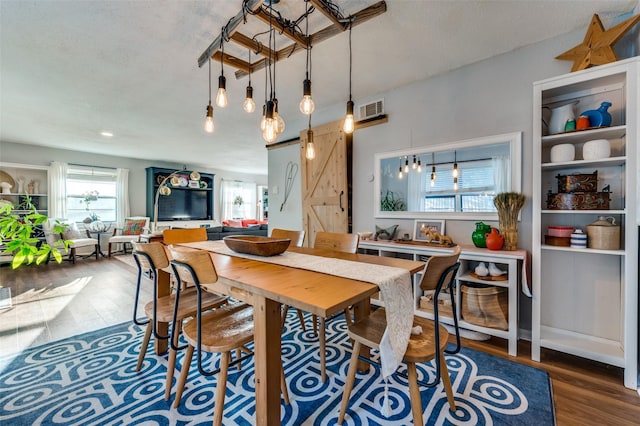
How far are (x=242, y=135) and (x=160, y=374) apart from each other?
412 centimetres

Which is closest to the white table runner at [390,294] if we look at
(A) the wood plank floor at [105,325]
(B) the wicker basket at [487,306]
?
(A) the wood plank floor at [105,325]

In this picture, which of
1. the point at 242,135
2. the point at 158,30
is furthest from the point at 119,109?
the point at 158,30

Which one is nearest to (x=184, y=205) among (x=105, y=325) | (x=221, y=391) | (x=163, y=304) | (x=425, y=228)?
(x=105, y=325)

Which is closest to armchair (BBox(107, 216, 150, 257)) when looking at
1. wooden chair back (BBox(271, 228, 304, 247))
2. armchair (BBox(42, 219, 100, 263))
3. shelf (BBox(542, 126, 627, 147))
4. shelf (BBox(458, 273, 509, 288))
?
armchair (BBox(42, 219, 100, 263))

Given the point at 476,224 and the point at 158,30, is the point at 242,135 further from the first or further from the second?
the point at 476,224

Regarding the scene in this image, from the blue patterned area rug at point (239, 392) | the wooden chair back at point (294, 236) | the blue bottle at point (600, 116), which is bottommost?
the blue patterned area rug at point (239, 392)

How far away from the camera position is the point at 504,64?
239 cm

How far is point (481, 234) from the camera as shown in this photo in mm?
2314

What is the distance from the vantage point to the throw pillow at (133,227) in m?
6.62

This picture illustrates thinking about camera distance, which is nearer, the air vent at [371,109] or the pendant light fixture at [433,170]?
the pendant light fixture at [433,170]

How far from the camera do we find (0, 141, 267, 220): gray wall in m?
5.59

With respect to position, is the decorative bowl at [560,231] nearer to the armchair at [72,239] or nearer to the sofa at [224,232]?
the sofa at [224,232]

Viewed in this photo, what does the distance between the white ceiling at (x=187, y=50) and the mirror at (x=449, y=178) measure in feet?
2.57

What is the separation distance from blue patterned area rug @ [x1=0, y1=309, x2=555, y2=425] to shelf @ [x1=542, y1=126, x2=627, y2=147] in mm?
1627
